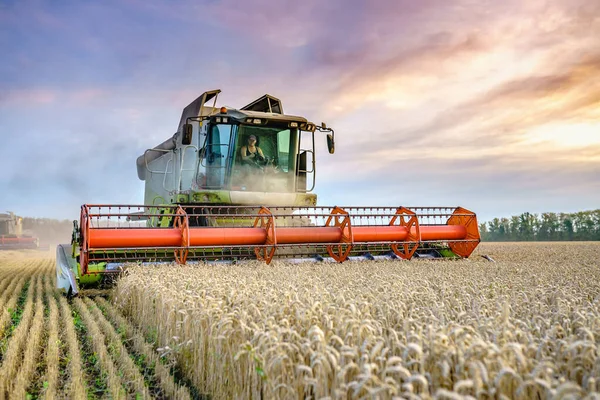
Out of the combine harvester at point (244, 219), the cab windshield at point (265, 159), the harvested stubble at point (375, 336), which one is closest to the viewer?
the harvested stubble at point (375, 336)

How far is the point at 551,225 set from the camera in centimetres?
2859

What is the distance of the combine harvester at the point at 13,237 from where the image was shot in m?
28.8

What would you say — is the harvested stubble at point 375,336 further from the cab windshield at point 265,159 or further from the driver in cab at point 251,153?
the driver in cab at point 251,153

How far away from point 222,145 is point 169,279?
406cm

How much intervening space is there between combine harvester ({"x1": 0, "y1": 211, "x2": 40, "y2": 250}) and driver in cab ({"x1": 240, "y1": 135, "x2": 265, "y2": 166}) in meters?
25.9

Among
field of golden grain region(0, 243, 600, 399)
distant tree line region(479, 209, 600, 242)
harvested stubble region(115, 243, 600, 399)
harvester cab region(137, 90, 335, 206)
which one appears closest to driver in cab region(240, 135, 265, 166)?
harvester cab region(137, 90, 335, 206)

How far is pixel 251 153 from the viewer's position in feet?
28.8

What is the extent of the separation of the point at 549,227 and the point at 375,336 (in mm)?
30237

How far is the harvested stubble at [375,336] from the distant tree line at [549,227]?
84.6ft

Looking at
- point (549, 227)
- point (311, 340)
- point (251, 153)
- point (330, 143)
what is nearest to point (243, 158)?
point (251, 153)

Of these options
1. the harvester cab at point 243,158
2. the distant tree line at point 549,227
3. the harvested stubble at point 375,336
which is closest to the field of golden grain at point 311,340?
the harvested stubble at point 375,336

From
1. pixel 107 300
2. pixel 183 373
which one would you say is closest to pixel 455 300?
pixel 183 373

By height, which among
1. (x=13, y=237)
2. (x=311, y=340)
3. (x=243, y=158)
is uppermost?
(x=243, y=158)

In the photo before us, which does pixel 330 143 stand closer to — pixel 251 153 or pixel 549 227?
pixel 251 153
